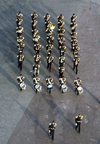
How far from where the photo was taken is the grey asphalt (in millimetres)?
23594

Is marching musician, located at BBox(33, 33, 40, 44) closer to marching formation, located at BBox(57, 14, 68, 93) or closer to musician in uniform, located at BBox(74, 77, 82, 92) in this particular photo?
marching formation, located at BBox(57, 14, 68, 93)

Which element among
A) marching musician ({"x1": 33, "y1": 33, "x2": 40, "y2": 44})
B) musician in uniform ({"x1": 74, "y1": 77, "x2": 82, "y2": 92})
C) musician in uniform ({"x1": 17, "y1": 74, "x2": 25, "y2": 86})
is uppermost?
marching musician ({"x1": 33, "y1": 33, "x2": 40, "y2": 44})

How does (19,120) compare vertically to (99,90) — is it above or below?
below

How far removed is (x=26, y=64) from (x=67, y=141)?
9063 mm

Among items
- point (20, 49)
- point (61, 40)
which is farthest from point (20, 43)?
point (61, 40)

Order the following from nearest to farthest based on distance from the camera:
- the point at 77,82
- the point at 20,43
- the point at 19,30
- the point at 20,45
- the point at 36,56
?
the point at 77,82
the point at 36,56
the point at 20,45
the point at 20,43
the point at 19,30

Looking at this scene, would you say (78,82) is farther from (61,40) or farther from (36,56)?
(61,40)

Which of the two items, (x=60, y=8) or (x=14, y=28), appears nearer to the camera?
(x=14, y=28)

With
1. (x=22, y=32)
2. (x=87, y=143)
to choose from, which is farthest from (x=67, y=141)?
(x=22, y=32)

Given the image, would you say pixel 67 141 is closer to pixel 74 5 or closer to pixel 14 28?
pixel 14 28

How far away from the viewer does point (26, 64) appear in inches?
1152

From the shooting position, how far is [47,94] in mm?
26422

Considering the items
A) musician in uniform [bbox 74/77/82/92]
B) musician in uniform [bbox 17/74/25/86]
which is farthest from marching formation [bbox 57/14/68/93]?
musician in uniform [bbox 17/74/25/86]

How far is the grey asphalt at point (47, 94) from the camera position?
23594 millimetres
